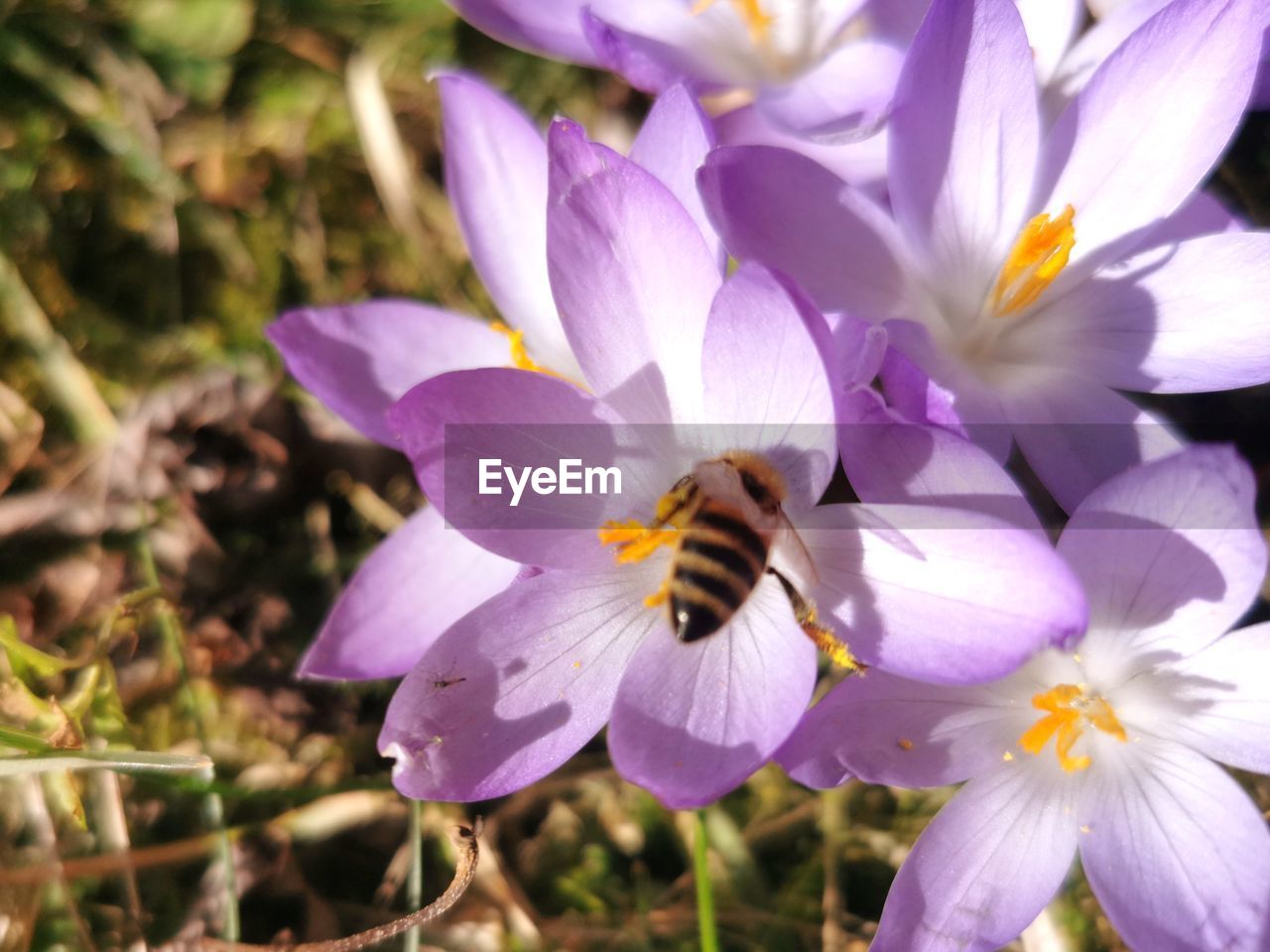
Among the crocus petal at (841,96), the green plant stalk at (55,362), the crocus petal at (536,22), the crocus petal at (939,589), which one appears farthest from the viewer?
the green plant stalk at (55,362)

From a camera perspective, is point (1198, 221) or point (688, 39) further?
point (688, 39)

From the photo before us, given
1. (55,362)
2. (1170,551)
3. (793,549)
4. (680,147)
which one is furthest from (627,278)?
(55,362)

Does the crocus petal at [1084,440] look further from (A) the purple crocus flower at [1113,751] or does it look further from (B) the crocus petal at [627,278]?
(B) the crocus petal at [627,278]

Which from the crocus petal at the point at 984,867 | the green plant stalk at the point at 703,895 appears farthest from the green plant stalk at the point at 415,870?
the crocus petal at the point at 984,867

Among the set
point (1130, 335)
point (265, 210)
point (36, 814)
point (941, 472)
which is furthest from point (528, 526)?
point (265, 210)

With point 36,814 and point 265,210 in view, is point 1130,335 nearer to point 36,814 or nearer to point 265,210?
point 265,210

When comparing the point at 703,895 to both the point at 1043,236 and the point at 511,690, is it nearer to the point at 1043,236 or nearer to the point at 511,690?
the point at 511,690
